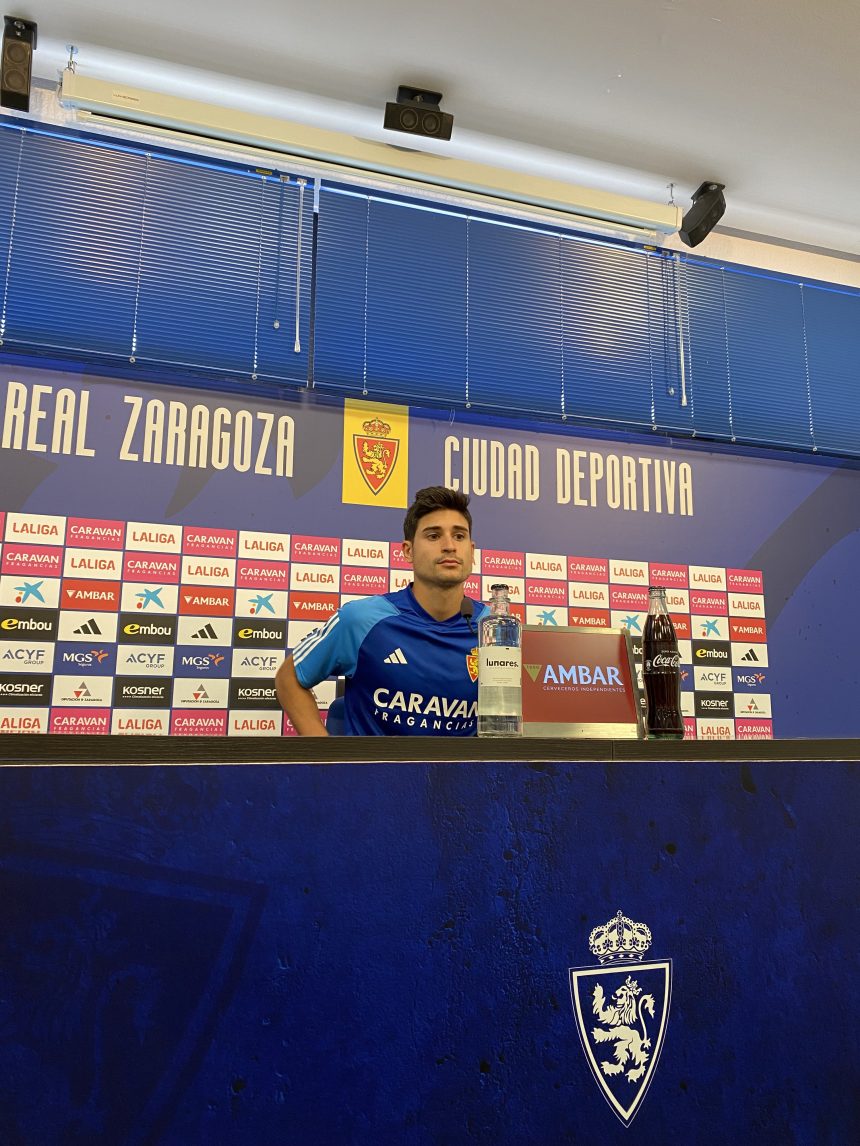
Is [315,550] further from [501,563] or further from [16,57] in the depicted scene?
[16,57]

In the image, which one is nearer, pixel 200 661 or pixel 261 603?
pixel 200 661

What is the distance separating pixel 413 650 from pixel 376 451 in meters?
1.10

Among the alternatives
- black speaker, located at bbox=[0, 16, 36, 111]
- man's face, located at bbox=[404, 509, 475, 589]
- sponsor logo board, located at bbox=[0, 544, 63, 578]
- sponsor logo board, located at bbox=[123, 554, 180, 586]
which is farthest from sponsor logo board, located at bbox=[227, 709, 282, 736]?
black speaker, located at bbox=[0, 16, 36, 111]

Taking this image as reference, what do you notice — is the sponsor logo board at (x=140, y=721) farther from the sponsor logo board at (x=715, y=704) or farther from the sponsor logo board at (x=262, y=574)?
the sponsor logo board at (x=715, y=704)

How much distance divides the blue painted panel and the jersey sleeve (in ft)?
4.02

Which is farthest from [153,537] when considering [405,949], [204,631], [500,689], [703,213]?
[703,213]

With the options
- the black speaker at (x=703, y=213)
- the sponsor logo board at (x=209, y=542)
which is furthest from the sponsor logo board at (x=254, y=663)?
the black speaker at (x=703, y=213)

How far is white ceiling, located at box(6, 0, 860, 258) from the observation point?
2688 millimetres

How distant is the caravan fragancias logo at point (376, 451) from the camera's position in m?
3.13

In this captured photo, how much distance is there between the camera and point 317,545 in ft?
9.96

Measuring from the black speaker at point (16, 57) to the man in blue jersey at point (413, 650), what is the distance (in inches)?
76.5

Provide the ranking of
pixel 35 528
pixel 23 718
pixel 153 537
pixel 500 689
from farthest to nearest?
pixel 153 537
pixel 35 528
pixel 23 718
pixel 500 689

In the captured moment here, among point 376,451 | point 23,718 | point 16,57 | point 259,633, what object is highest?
point 16,57

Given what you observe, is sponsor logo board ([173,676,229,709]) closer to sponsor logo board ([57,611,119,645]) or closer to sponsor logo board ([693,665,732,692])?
sponsor logo board ([57,611,119,645])
